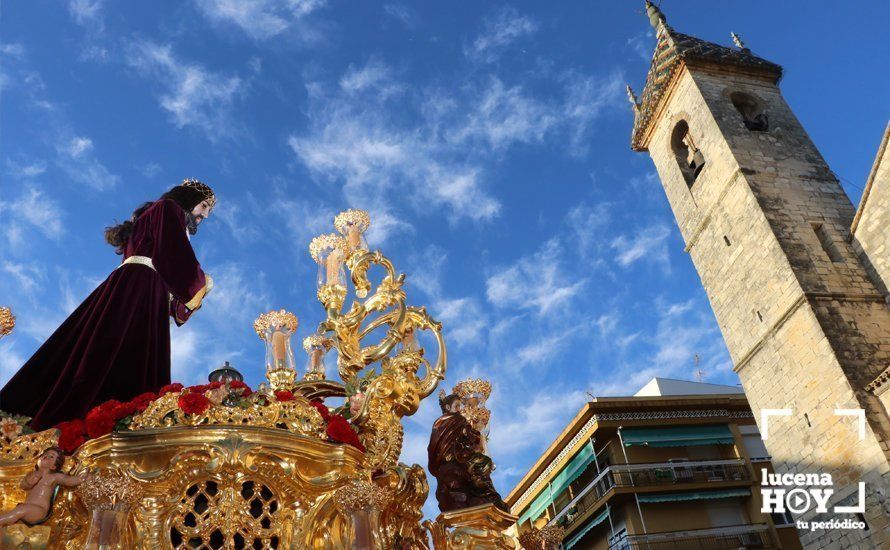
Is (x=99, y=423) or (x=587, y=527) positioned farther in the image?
(x=587, y=527)

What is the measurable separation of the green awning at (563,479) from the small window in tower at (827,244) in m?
11.4

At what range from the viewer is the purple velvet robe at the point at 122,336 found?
5492mm

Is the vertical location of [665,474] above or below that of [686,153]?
below

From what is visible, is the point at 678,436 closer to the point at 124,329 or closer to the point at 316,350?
the point at 316,350

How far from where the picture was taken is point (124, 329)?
591 cm

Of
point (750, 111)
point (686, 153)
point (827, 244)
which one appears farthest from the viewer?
point (686, 153)

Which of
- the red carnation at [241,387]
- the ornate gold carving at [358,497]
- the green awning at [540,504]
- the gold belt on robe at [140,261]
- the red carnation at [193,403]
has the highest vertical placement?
the green awning at [540,504]

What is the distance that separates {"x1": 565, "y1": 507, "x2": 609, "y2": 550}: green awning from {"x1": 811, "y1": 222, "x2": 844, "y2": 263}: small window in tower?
11.7m

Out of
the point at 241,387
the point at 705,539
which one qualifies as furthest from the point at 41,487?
the point at 705,539

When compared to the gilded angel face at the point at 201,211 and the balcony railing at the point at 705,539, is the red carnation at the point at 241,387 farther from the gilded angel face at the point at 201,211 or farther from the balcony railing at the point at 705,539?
the balcony railing at the point at 705,539

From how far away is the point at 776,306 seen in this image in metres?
18.9

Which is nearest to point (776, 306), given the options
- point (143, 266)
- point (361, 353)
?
point (361, 353)

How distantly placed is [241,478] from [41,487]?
1.11 m

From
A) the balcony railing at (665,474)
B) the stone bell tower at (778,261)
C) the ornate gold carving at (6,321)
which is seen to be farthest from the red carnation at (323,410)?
the balcony railing at (665,474)
